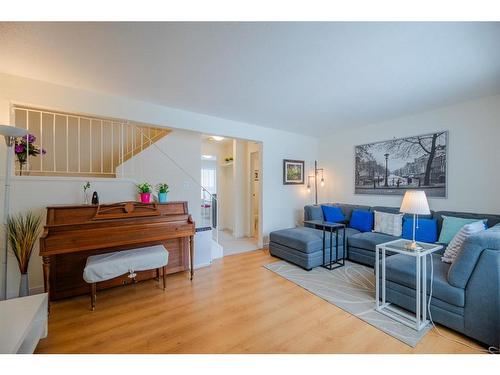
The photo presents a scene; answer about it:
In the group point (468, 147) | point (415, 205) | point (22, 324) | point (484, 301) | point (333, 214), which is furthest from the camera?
point (333, 214)

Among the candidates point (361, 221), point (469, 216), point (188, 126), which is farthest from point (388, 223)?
point (188, 126)

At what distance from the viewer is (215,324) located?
6.28 ft

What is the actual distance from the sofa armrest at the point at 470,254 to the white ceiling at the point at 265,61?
1572mm

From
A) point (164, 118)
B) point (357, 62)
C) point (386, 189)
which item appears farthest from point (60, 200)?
point (386, 189)

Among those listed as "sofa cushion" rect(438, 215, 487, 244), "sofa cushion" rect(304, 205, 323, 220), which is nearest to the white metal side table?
"sofa cushion" rect(438, 215, 487, 244)

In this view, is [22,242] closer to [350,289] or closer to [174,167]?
[174,167]

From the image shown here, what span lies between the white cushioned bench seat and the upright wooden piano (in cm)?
12

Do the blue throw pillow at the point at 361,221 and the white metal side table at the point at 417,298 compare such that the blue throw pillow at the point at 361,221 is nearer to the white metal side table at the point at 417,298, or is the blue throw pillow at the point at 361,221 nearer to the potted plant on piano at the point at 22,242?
the white metal side table at the point at 417,298

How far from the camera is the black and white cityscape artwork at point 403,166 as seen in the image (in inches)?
128

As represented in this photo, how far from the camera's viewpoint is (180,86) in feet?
8.10

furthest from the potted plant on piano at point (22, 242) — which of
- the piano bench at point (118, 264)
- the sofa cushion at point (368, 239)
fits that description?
the sofa cushion at point (368, 239)

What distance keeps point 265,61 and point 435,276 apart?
2535 millimetres

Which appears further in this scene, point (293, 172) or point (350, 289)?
point (293, 172)

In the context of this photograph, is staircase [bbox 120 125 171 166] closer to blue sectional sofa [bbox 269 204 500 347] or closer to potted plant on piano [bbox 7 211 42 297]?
potted plant on piano [bbox 7 211 42 297]
